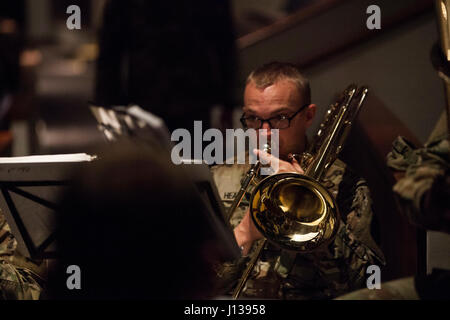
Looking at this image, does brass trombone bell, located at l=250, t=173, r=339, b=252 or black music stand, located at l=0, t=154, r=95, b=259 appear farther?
brass trombone bell, located at l=250, t=173, r=339, b=252

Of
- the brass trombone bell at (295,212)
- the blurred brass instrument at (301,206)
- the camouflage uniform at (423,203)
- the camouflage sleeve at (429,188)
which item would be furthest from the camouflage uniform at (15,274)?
the camouflage sleeve at (429,188)

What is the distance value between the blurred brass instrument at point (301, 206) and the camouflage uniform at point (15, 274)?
2.58 feet

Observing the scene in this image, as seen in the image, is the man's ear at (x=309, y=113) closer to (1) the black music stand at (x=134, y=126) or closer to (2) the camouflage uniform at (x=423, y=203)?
(2) the camouflage uniform at (x=423, y=203)

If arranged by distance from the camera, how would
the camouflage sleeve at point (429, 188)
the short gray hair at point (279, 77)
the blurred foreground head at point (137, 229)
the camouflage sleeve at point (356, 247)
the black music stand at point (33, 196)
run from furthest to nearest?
1. the short gray hair at point (279, 77)
2. the camouflage sleeve at point (356, 247)
3. the black music stand at point (33, 196)
4. the camouflage sleeve at point (429, 188)
5. the blurred foreground head at point (137, 229)

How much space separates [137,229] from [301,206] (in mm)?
1454

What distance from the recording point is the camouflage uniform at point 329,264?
7.77 ft

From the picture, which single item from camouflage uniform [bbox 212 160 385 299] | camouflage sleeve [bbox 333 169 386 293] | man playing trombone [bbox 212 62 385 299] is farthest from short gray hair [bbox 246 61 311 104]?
camouflage sleeve [bbox 333 169 386 293]

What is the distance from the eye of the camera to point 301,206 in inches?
92.5

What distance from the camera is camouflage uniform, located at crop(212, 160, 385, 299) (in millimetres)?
2367

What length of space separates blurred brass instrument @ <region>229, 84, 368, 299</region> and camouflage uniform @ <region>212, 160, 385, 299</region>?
0.15 m

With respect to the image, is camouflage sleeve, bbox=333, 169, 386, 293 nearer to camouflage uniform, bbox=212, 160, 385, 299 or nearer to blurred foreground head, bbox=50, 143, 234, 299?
camouflage uniform, bbox=212, 160, 385, 299

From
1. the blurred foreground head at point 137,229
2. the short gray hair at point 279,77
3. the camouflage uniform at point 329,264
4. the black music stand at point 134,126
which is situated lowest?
the camouflage uniform at point 329,264

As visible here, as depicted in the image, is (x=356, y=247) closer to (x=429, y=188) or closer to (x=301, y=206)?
(x=301, y=206)

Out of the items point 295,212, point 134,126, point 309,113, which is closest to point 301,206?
point 295,212
